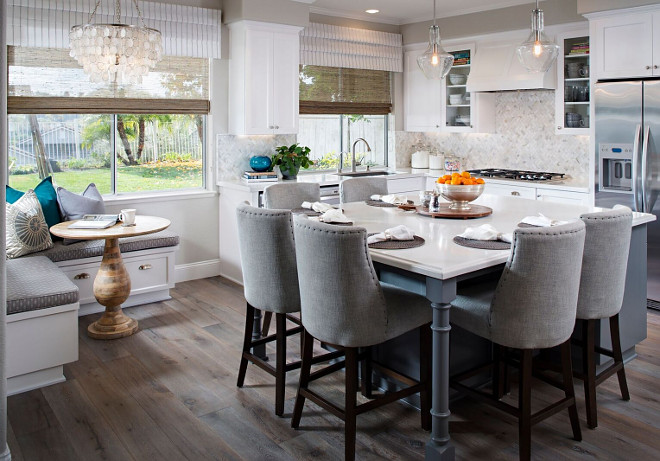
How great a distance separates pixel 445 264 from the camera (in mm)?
2473

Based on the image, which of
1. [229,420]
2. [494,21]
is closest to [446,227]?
[229,420]

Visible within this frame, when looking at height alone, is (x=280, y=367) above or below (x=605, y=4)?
below

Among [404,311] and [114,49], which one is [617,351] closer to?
[404,311]

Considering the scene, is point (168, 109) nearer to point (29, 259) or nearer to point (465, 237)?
point (29, 259)

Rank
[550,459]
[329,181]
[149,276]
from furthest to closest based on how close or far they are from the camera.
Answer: [329,181]
[149,276]
[550,459]

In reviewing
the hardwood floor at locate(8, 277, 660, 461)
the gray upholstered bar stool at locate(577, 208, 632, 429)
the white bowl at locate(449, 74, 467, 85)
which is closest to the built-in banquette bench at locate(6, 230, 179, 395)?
the hardwood floor at locate(8, 277, 660, 461)

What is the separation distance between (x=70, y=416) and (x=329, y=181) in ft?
10.9

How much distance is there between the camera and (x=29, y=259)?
161 inches

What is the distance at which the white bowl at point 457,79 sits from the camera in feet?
21.3

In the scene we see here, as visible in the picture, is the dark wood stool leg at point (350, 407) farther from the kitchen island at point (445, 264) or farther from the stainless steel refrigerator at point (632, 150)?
the stainless steel refrigerator at point (632, 150)

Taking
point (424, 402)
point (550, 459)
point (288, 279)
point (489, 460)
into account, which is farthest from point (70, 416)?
point (550, 459)

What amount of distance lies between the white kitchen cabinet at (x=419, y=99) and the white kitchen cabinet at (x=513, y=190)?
44.5 inches

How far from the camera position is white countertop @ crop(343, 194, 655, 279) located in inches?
98.3

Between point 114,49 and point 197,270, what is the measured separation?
8.35 feet
